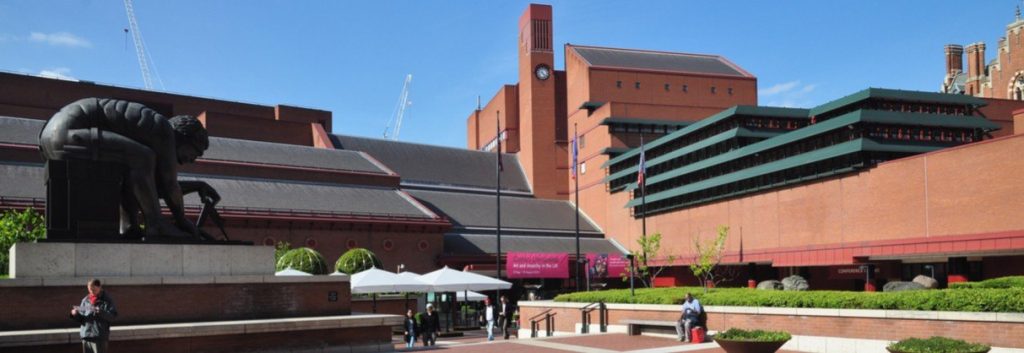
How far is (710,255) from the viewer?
2099 inches

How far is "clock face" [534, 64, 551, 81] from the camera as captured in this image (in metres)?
78.1

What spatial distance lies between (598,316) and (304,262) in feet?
43.7

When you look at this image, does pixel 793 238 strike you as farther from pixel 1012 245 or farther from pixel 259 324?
pixel 259 324

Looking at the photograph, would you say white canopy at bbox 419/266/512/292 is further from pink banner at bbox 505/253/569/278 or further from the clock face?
the clock face

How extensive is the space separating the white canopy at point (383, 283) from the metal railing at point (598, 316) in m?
6.35

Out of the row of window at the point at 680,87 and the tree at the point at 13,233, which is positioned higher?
the row of window at the point at 680,87

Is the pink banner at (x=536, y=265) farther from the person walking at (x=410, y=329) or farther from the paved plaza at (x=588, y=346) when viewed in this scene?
the paved plaza at (x=588, y=346)

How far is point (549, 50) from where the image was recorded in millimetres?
78375

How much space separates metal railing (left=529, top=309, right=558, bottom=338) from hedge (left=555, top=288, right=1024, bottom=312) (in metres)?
5.90

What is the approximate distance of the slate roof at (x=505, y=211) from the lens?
65375 mm

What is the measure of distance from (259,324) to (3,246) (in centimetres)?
2078

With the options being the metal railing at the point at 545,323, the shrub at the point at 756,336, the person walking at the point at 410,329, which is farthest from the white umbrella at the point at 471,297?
the shrub at the point at 756,336

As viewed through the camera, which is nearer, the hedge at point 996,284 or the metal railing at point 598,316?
the hedge at point 996,284

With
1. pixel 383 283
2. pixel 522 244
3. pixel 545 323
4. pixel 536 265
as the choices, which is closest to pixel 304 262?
pixel 383 283
